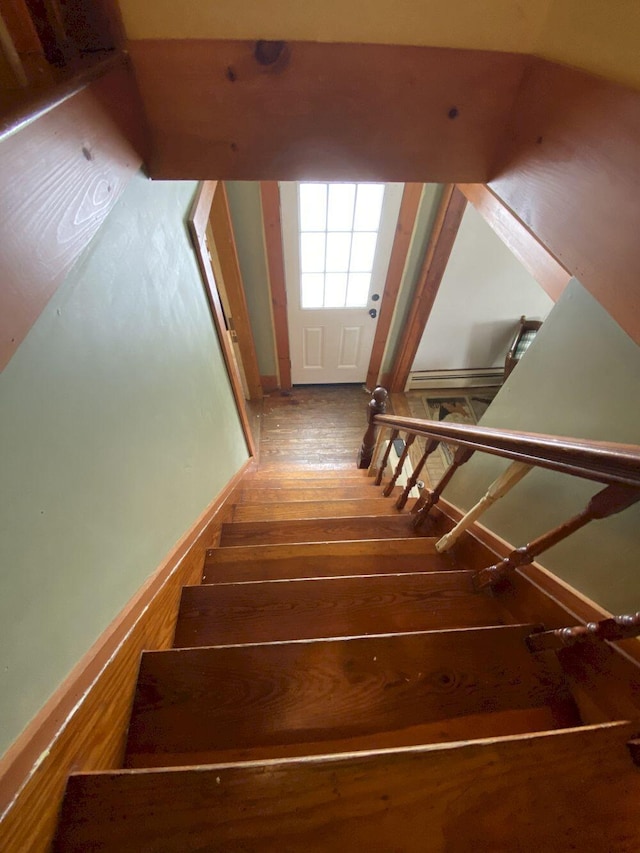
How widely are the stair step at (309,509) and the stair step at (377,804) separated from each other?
1.20 meters

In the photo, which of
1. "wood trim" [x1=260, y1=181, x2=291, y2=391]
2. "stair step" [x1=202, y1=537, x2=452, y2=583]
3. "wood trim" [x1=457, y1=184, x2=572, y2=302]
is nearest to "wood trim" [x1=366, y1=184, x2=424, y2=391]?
"wood trim" [x1=260, y1=181, x2=291, y2=391]

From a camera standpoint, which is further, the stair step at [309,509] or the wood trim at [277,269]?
the wood trim at [277,269]

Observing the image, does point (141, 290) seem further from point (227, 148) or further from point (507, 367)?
point (507, 367)

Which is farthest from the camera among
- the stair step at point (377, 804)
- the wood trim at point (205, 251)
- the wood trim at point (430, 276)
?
the wood trim at point (430, 276)

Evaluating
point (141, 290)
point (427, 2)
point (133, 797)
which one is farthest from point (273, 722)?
point (427, 2)

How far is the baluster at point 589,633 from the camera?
1.92ft

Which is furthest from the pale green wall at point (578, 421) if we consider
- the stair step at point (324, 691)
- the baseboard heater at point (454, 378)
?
the baseboard heater at point (454, 378)

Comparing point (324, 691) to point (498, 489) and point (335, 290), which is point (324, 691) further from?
point (335, 290)

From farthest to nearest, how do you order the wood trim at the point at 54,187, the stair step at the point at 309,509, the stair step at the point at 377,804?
the stair step at the point at 309,509, the stair step at the point at 377,804, the wood trim at the point at 54,187

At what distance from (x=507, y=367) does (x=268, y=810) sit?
352cm

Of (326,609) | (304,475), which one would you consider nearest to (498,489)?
(326,609)

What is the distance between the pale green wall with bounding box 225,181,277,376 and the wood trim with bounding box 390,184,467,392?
4.28 ft

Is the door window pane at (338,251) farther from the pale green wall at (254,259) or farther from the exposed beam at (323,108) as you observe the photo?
the exposed beam at (323,108)

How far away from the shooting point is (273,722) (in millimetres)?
709
